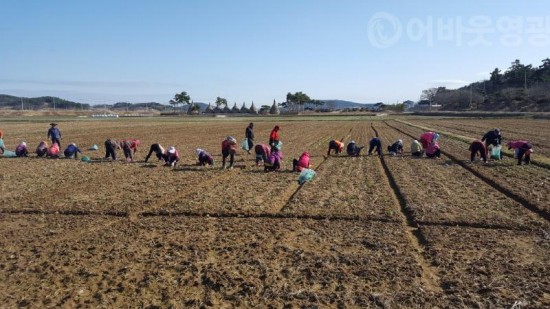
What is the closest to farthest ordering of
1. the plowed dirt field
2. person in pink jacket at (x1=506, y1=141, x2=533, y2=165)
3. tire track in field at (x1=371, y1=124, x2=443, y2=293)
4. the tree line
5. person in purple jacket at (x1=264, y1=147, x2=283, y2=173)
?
the plowed dirt field → tire track in field at (x1=371, y1=124, x2=443, y2=293) → person in purple jacket at (x1=264, y1=147, x2=283, y2=173) → person in pink jacket at (x1=506, y1=141, x2=533, y2=165) → the tree line

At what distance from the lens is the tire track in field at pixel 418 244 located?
5016 mm

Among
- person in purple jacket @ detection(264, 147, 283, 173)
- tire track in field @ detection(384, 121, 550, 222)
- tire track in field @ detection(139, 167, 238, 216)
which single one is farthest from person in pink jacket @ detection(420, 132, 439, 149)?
tire track in field @ detection(139, 167, 238, 216)

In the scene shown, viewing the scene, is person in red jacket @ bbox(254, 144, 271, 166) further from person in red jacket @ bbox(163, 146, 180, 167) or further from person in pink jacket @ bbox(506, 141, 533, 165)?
person in pink jacket @ bbox(506, 141, 533, 165)

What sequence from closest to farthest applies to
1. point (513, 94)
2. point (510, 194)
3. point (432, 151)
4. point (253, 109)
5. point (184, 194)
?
point (510, 194) < point (184, 194) < point (432, 151) < point (513, 94) < point (253, 109)

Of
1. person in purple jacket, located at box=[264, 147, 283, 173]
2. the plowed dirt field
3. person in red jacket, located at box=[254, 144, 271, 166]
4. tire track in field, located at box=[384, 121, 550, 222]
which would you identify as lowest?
the plowed dirt field

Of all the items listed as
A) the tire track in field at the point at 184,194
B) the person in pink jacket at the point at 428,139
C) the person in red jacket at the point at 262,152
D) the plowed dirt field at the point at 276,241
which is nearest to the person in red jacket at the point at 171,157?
the plowed dirt field at the point at 276,241

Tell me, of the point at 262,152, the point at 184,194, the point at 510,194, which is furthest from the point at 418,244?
the point at 262,152

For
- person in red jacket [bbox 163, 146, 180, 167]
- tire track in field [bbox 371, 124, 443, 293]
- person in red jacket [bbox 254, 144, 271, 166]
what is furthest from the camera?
person in red jacket [bbox 163, 146, 180, 167]

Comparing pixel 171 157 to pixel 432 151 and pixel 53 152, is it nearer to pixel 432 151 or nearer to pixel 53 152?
pixel 53 152

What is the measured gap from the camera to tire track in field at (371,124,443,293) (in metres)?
5.02

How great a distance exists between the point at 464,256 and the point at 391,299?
180 centimetres

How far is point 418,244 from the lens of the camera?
6.34 meters

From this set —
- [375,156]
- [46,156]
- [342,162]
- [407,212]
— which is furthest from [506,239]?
[46,156]

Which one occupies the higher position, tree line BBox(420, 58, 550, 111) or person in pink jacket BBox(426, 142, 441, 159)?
tree line BBox(420, 58, 550, 111)
